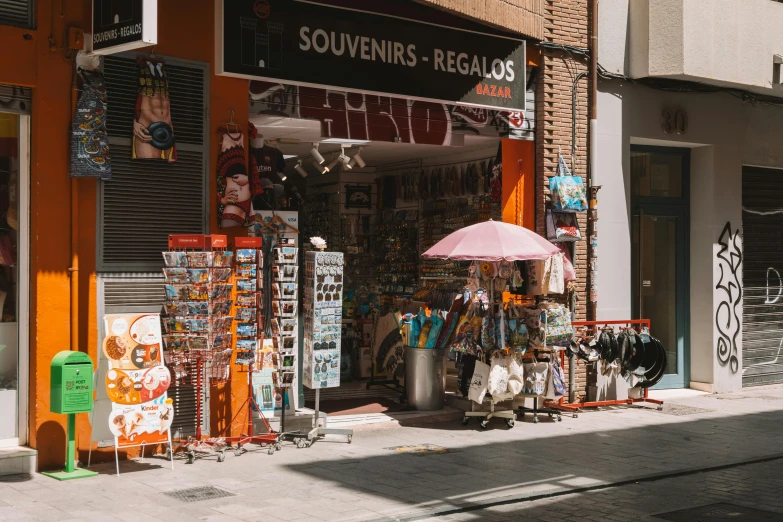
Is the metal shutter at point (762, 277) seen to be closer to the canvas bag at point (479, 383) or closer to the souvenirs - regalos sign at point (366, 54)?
the souvenirs - regalos sign at point (366, 54)

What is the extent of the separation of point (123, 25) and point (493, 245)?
495cm

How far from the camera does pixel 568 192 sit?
13.1 m

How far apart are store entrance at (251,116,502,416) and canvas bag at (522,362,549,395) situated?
1728mm

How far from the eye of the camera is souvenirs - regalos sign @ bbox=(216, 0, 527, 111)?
10203mm

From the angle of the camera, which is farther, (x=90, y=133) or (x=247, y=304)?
(x=247, y=304)

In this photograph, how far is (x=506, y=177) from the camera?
13.3 m

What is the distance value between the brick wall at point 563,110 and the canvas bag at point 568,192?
0.73 ft

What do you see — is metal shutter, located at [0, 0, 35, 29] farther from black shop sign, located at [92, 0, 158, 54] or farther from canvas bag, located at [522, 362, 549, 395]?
canvas bag, located at [522, 362, 549, 395]

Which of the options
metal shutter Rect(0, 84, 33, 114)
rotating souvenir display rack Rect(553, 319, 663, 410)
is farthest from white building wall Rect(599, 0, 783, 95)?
metal shutter Rect(0, 84, 33, 114)

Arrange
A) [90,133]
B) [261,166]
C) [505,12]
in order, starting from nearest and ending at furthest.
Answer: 1. [90,133]
2. [261,166]
3. [505,12]

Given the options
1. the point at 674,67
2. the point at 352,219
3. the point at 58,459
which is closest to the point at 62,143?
the point at 58,459

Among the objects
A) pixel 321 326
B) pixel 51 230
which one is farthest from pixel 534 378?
pixel 51 230

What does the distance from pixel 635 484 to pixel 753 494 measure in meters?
1.07

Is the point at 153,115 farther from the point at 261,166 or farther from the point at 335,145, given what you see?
the point at 335,145
